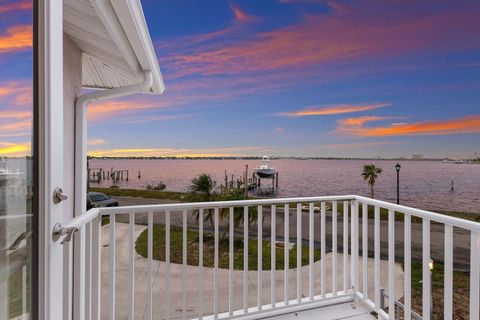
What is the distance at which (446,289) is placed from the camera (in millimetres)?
1602

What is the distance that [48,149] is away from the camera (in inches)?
35.2

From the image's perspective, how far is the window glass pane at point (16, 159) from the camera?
75 centimetres

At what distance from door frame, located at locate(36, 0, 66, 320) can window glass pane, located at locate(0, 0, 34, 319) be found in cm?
3

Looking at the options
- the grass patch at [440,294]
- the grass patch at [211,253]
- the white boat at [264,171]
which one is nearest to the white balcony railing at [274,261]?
the grass patch at [211,253]

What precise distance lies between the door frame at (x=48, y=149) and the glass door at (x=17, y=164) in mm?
21

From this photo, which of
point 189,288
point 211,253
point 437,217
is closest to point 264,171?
point 211,253

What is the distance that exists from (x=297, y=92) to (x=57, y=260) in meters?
13.9

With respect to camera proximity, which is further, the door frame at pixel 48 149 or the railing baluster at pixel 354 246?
the railing baluster at pixel 354 246

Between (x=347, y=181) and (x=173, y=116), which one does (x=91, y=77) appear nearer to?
(x=173, y=116)

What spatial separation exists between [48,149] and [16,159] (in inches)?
4.1

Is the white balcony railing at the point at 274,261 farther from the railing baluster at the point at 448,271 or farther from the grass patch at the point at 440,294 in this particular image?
the grass patch at the point at 440,294

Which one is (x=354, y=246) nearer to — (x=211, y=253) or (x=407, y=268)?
(x=407, y=268)

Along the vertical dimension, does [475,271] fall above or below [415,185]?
above

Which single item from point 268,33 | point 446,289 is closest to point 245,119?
point 268,33
